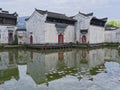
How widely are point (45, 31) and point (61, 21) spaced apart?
5.54 meters

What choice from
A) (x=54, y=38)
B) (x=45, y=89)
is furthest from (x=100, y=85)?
(x=54, y=38)

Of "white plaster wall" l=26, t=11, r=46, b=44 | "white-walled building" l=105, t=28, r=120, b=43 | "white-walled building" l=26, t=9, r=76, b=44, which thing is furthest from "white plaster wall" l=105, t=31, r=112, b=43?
A: "white plaster wall" l=26, t=11, r=46, b=44

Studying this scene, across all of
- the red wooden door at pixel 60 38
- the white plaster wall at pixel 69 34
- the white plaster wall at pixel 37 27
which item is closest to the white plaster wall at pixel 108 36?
the white plaster wall at pixel 69 34

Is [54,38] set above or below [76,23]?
below

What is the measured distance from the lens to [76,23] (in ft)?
141

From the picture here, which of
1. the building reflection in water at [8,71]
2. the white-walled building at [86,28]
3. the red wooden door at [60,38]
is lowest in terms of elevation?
the building reflection in water at [8,71]

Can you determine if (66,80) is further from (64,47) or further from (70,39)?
(70,39)

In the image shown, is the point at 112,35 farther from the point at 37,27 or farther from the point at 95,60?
the point at 95,60

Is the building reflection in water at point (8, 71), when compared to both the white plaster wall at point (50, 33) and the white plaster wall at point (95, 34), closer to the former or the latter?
the white plaster wall at point (50, 33)

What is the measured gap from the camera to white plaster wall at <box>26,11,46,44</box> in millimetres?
35344

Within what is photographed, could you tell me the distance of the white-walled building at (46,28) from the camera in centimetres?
3523

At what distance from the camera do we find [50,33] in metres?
36.4

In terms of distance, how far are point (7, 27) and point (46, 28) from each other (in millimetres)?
7717

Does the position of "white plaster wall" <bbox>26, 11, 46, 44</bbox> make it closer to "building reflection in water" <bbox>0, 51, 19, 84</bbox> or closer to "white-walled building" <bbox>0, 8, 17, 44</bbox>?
"white-walled building" <bbox>0, 8, 17, 44</bbox>
